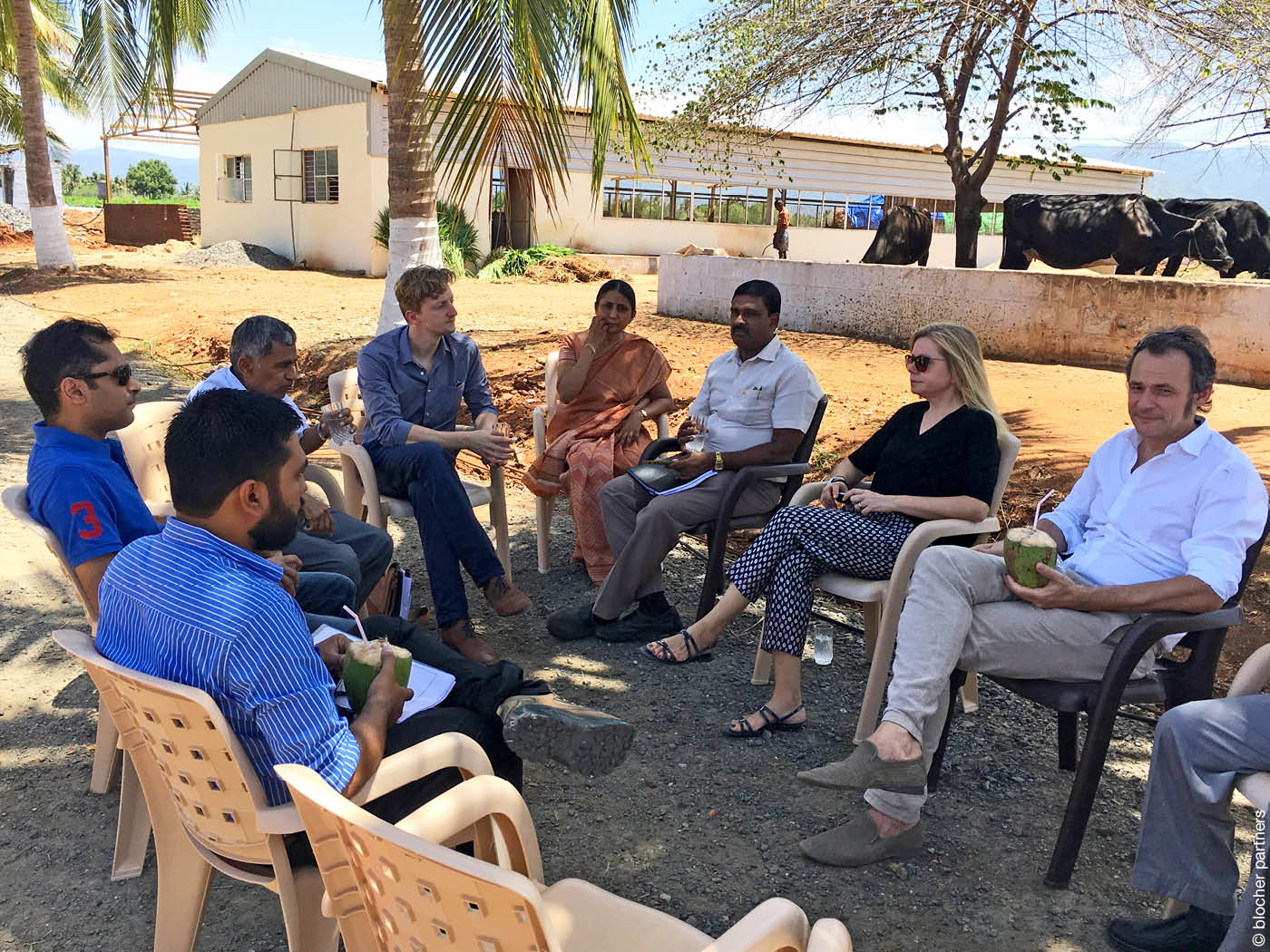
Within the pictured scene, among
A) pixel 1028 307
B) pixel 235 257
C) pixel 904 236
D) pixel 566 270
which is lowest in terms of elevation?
pixel 1028 307

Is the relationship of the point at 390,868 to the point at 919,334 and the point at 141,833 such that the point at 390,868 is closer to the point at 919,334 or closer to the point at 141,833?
the point at 141,833

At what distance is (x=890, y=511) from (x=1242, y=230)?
13701 mm

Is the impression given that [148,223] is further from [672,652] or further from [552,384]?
[672,652]

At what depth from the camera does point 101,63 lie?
2120 centimetres

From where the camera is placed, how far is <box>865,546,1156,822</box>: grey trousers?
280 cm

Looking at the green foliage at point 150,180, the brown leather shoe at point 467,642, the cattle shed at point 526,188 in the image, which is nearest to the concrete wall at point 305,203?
the cattle shed at point 526,188

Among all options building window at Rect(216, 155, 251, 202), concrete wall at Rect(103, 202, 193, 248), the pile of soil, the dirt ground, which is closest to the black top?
the dirt ground

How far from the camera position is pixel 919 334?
12.0 ft

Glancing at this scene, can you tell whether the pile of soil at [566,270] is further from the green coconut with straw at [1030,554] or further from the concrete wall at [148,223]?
the green coconut with straw at [1030,554]

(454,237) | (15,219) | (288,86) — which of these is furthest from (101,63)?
(15,219)

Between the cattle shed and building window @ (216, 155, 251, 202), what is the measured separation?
5cm

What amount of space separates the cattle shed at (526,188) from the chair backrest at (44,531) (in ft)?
60.9

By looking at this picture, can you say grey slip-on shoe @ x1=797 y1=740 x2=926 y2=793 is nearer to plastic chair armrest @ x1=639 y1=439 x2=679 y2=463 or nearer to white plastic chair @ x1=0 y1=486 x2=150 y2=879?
white plastic chair @ x1=0 y1=486 x2=150 y2=879

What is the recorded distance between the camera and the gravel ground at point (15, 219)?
109ft
